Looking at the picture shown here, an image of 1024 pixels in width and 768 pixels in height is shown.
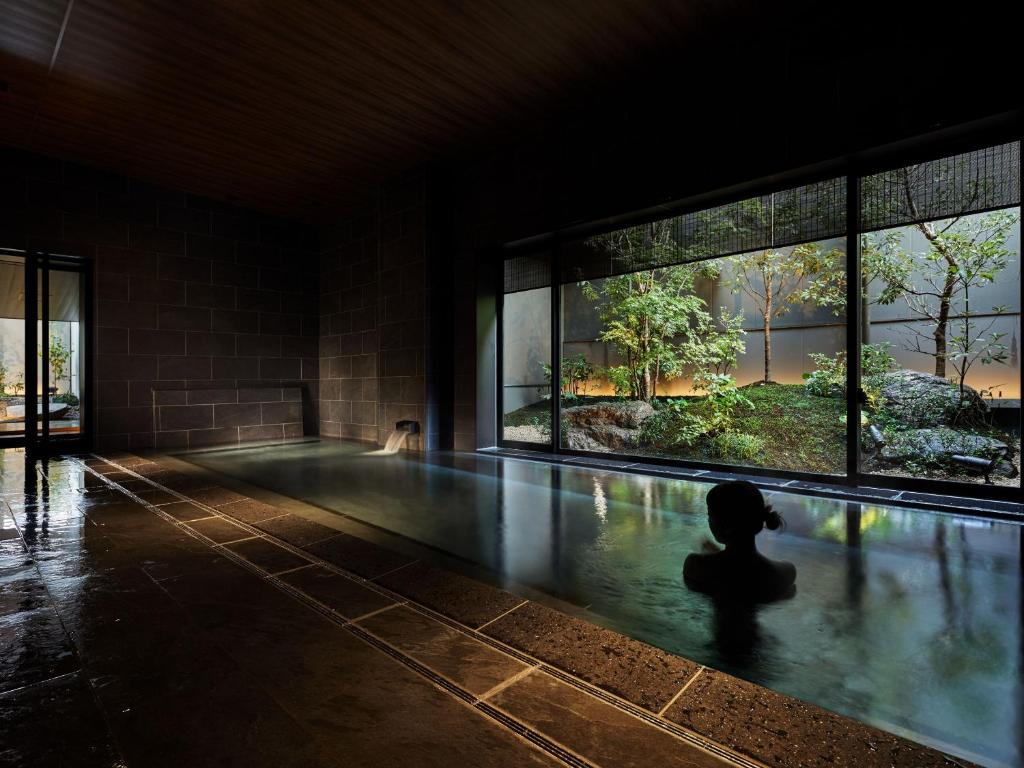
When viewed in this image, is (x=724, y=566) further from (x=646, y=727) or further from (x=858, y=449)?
(x=858, y=449)

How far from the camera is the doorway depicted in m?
5.33

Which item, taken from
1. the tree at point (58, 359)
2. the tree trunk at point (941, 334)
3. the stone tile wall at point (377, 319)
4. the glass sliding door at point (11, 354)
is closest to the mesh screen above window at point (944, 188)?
the tree trunk at point (941, 334)

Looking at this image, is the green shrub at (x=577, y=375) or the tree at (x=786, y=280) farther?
the green shrub at (x=577, y=375)

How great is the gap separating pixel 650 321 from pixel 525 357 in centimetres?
156

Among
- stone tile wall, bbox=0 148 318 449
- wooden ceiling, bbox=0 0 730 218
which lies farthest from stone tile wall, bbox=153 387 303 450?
wooden ceiling, bbox=0 0 730 218

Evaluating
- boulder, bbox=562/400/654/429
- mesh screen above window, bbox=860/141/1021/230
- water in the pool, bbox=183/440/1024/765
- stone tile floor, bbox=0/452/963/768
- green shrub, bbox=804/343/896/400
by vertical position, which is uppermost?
mesh screen above window, bbox=860/141/1021/230

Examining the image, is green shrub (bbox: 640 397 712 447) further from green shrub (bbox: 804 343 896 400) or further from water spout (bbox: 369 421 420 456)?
water spout (bbox: 369 421 420 456)

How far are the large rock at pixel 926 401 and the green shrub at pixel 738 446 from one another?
1.62 metres

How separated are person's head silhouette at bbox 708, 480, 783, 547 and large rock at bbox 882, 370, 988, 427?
2.71 meters

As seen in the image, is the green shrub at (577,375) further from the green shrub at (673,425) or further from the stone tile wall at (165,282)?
the stone tile wall at (165,282)

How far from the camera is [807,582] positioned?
193 centimetres

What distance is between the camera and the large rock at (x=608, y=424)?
6133 millimetres

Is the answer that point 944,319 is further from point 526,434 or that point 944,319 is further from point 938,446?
point 526,434

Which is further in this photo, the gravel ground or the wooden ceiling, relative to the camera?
the gravel ground
